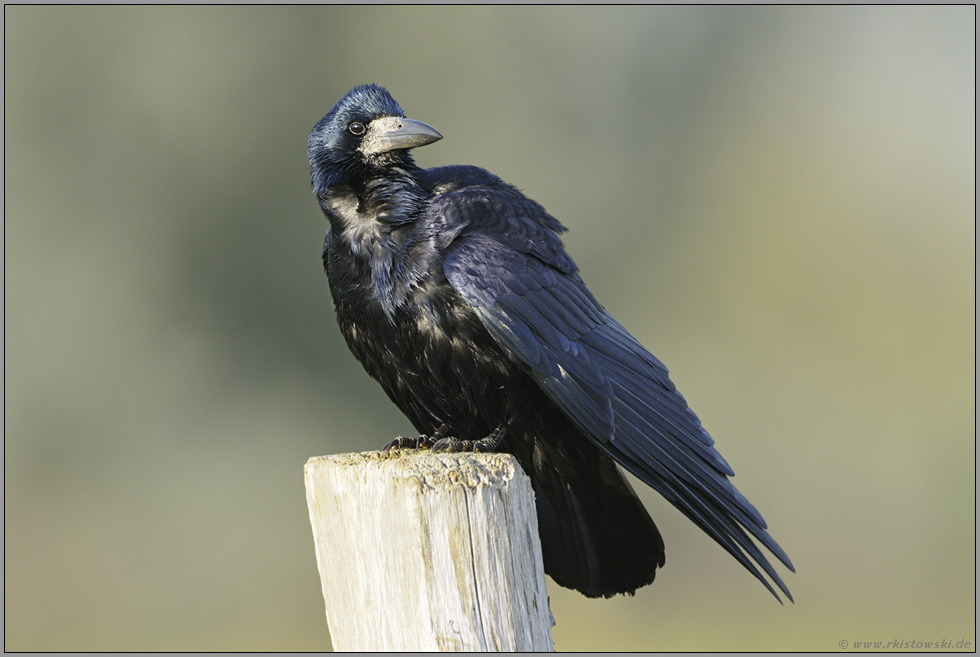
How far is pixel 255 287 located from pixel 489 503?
28.7 feet

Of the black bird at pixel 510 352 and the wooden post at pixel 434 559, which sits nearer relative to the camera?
the wooden post at pixel 434 559

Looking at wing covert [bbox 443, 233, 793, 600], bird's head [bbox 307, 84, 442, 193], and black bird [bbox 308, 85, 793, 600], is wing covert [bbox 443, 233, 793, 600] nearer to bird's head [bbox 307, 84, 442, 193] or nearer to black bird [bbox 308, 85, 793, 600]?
black bird [bbox 308, 85, 793, 600]

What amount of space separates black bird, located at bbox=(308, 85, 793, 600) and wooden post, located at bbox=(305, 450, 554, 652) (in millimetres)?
701

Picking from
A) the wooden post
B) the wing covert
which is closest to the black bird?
the wing covert

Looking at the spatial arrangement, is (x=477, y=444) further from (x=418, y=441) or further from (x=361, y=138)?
(x=361, y=138)

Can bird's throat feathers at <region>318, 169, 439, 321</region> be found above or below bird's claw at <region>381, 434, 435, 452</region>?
above

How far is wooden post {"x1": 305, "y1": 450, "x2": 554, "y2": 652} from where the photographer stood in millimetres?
2170

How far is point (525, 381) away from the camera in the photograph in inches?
123

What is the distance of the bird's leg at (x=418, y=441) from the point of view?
3201 millimetres

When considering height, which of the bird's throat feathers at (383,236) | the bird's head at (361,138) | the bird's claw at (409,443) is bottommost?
the bird's claw at (409,443)

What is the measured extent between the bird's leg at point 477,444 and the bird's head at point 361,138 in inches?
47.8

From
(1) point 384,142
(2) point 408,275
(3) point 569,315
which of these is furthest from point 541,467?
(1) point 384,142

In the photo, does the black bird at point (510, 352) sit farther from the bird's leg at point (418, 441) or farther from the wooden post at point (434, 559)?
the wooden post at point (434, 559)

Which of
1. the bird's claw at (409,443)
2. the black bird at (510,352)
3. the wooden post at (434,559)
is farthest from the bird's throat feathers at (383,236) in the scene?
the wooden post at (434,559)
